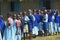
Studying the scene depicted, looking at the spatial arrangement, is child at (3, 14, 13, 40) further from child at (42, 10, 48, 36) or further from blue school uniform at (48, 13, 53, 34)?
blue school uniform at (48, 13, 53, 34)

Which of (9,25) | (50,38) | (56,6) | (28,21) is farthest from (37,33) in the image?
(56,6)

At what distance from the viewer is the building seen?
27.6 metres

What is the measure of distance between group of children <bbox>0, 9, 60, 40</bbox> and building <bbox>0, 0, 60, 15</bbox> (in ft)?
23.3

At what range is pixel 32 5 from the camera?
2772 cm

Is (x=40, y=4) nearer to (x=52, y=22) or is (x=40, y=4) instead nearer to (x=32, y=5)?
(x=32, y=5)

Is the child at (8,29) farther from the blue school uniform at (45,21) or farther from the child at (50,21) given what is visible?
the child at (50,21)

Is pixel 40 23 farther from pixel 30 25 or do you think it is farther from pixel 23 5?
pixel 23 5

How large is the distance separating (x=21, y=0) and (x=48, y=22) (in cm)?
831

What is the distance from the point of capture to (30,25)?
1767cm

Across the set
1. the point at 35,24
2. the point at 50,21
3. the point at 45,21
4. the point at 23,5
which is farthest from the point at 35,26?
the point at 23,5

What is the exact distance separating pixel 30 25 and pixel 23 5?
33.8 feet

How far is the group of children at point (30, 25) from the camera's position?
1627 centimetres

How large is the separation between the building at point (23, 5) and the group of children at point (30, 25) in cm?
709

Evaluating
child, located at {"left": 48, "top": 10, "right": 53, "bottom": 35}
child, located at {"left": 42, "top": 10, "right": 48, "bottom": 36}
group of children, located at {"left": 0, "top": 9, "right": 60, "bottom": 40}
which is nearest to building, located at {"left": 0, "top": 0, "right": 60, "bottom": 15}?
group of children, located at {"left": 0, "top": 9, "right": 60, "bottom": 40}
